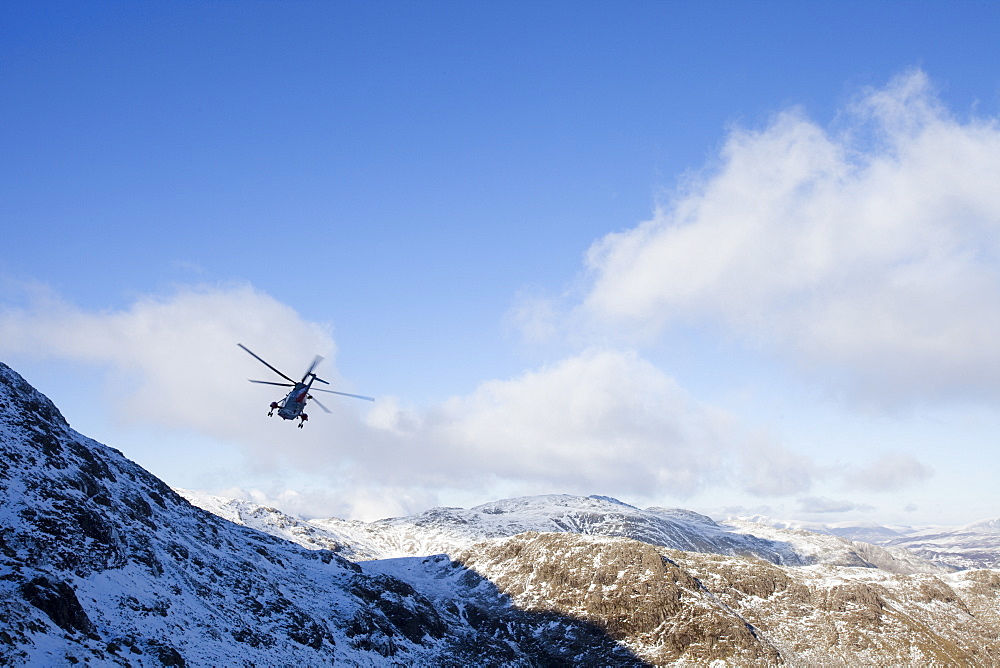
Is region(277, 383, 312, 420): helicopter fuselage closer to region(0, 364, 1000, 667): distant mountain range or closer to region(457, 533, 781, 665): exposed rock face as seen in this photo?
region(0, 364, 1000, 667): distant mountain range

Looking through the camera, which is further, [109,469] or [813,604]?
[813,604]

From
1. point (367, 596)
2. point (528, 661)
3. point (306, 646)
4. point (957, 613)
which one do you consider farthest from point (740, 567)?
point (306, 646)

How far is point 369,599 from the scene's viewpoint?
89.6 meters

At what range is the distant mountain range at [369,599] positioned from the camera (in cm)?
4856

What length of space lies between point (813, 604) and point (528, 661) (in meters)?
52.6

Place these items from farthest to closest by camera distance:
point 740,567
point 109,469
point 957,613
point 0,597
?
1. point 740,567
2. point 957,613
3. point 109,469
4. point 0,597

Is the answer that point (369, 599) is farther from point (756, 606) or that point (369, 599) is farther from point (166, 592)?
point (756, 606)

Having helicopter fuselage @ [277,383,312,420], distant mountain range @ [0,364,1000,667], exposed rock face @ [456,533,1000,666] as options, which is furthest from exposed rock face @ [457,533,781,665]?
helicopter fuselage @ [277,383,312,420]

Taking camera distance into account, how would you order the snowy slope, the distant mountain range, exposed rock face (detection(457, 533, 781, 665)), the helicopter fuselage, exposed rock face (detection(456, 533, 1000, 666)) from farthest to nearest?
exposed rock face (detection(457, 533, 781, 665))
exposed rock face (detection(456, 533, 1000, 666))
the helicopter fuselage
the distant mountain range
the snowy slope

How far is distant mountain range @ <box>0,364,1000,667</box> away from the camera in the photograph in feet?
159

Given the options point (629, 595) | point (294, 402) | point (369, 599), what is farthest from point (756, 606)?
point (294, 402)

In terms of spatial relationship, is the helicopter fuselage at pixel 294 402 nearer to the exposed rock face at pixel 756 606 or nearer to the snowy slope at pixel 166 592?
the snowy slope at pixel 166 592

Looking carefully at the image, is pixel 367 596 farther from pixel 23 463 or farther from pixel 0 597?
pixel 0 597

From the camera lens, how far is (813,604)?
3959 inches
